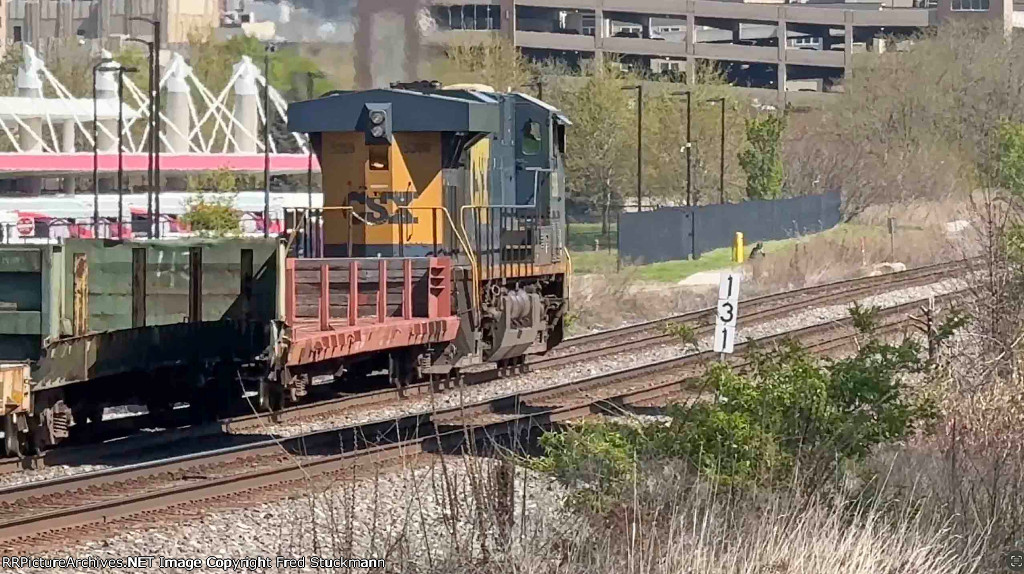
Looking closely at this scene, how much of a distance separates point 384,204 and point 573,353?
197 inches

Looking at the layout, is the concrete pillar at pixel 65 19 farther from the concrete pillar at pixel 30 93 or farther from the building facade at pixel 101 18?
the concrete pillar at pixel 30 93

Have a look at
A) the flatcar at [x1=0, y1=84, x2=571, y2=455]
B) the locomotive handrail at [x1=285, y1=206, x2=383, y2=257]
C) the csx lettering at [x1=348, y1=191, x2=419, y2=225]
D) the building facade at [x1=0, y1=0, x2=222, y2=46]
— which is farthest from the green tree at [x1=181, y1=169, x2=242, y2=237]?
the building facade at [x1=0, y1=0, x2=222, y2=46]

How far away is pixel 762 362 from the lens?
9008 millimetres

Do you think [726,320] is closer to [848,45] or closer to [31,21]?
[848,45]

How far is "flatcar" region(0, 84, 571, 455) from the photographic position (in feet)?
38.0

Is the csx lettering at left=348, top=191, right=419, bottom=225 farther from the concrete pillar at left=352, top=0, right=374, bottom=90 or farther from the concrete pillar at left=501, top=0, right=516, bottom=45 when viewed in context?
the concrete pillar at left=501, top=0, right=516, bottom=45

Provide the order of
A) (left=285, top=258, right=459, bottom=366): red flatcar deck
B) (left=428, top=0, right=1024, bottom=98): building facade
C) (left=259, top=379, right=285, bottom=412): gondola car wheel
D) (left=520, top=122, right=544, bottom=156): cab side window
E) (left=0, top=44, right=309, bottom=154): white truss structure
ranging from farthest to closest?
(left=428, top=0, right=1024, bottom=98): building facade
(left=0, top=44, right=309, bottom=154): white truss structure
(left=520, top=122, right=544, bottom=156): cab side window
(left=285, top=258, right=459, bottom=366): red flatcar deck
(left=259, top=379, right=285, bottom=412): gondola car wheel

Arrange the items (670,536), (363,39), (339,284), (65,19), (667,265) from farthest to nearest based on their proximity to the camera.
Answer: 1. (65,19)
2. (667,265)
3. (363,39)
4. (339,284)
5. (670,536)

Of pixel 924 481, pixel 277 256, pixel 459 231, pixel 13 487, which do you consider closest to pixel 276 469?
pixel 13 487

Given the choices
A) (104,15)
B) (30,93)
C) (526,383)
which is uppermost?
(104,15)

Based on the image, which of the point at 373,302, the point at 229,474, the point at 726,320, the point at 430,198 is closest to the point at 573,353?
the point at 430,198

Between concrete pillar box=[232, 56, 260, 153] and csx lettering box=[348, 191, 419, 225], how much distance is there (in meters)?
56.8

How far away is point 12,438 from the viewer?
37.1 ft

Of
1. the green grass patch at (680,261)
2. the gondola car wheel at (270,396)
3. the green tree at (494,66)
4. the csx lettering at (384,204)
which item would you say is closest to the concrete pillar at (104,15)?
the green tree at (494,66)
